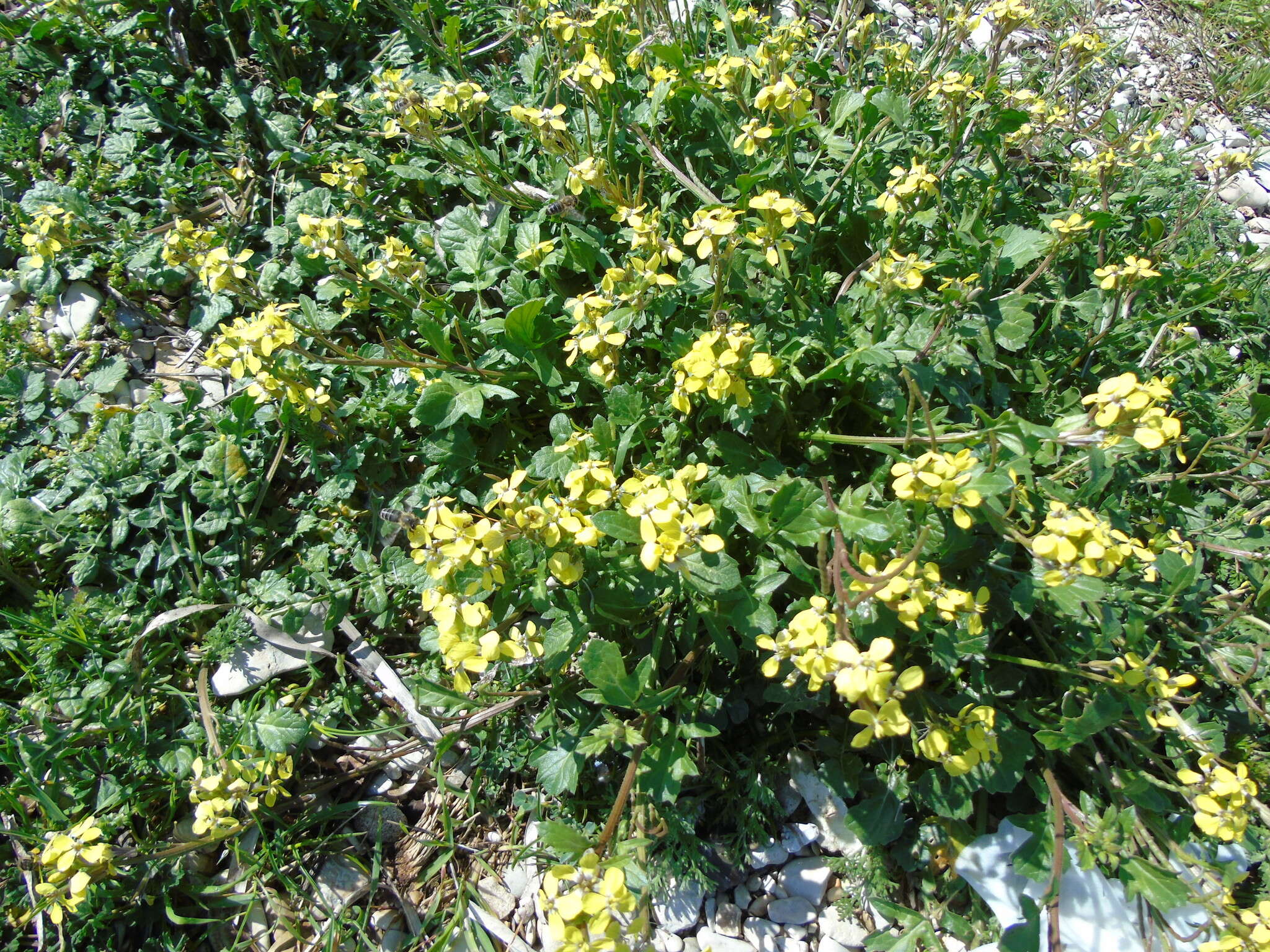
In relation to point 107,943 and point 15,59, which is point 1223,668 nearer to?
point 107,943

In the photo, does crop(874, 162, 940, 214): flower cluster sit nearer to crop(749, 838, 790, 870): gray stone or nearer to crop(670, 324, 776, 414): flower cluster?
crop(670, 324, 776, 414): flower cluster

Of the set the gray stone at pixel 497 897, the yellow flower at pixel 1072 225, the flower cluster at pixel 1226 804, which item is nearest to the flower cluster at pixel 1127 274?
the yellow flower at pixel 1072 225

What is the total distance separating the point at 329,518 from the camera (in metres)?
3.26

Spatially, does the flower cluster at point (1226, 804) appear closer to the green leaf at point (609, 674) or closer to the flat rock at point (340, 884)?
the green leaf at point (609, 674)

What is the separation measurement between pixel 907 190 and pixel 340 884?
301 cm

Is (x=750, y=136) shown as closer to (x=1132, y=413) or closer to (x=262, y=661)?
(x=1132, y=413)

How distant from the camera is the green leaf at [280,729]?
2.81 metres

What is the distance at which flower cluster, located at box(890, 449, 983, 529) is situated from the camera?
2002 mm

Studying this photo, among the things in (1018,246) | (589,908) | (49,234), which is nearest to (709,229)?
(1018,246)

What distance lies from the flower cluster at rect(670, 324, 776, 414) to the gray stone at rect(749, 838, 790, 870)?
1.48 m

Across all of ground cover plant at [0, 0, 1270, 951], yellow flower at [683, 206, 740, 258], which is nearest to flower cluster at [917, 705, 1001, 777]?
ground cover plant at [0, 0, 1270, 951]

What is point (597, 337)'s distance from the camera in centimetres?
253

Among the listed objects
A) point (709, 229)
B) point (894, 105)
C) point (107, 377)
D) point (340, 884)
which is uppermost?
point (894, 105)

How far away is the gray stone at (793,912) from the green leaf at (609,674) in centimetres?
99
